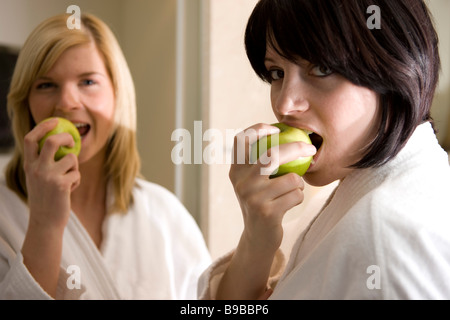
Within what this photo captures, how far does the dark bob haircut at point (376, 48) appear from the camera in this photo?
1.60ft

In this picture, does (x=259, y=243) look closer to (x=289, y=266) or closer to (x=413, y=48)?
(x=289, y=266)

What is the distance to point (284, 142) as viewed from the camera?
538 mm

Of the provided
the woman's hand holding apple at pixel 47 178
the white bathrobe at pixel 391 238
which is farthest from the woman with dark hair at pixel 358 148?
the woman's hand holding apple at pixel 47 178

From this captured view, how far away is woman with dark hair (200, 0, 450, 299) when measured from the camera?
0.45 meters

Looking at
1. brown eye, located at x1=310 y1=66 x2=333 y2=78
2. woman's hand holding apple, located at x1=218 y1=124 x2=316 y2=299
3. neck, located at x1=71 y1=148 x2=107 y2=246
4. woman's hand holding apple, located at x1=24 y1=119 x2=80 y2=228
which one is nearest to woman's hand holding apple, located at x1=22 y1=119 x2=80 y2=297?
woman's hand holding apple, located at x1=24 y1=119 x2=80 y2=228

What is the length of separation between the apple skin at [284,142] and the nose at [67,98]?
0.32 meters

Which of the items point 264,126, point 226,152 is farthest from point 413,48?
point 226,152

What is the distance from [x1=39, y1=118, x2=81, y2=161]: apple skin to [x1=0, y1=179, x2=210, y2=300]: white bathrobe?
0.12 meters

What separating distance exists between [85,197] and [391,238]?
0.56m

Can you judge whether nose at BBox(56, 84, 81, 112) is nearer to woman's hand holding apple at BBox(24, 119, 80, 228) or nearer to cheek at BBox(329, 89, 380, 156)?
woman's hand holding apple at BBox(24, 119, 80, 228)

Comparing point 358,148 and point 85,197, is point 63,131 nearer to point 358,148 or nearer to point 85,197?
point 85,197

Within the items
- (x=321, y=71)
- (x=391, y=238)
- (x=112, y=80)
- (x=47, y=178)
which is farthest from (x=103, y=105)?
(x=391, y=238)

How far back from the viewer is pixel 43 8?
2.29 feet

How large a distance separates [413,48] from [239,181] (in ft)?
0.83
